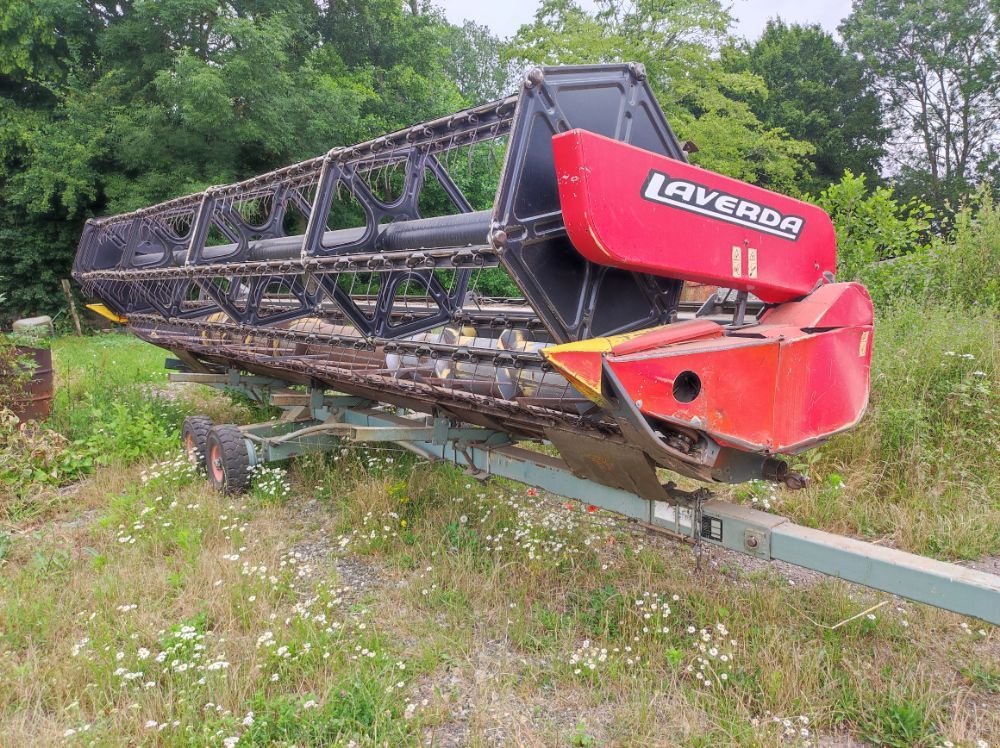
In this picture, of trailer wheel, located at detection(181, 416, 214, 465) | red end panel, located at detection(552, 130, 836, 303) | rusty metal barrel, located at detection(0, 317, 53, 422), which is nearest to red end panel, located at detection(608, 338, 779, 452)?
red end panel, located at detection(552, 130, 836, 303)

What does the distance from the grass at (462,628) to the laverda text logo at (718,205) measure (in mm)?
1694

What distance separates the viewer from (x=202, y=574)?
354cm

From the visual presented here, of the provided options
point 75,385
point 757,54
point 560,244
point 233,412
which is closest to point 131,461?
point 233,412

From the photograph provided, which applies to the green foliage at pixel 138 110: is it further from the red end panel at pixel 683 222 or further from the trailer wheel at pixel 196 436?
the red end panel at pixel 683 222

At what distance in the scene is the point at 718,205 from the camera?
2.66 metres

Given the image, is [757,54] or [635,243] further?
[757,54]

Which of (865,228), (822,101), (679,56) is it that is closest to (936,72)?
(822,101)

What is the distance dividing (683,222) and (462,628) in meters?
2.05

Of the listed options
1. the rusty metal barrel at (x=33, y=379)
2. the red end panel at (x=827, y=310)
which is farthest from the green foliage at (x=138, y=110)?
the red end panel at (x=827, y=310)

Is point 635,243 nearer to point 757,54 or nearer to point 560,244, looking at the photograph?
point 560,244

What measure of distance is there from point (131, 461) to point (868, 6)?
37031mm

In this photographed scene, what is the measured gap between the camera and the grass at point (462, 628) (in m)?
2.49

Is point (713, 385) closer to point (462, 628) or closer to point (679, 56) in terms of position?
point (462, 628)

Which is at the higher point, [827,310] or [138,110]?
[138,110]
